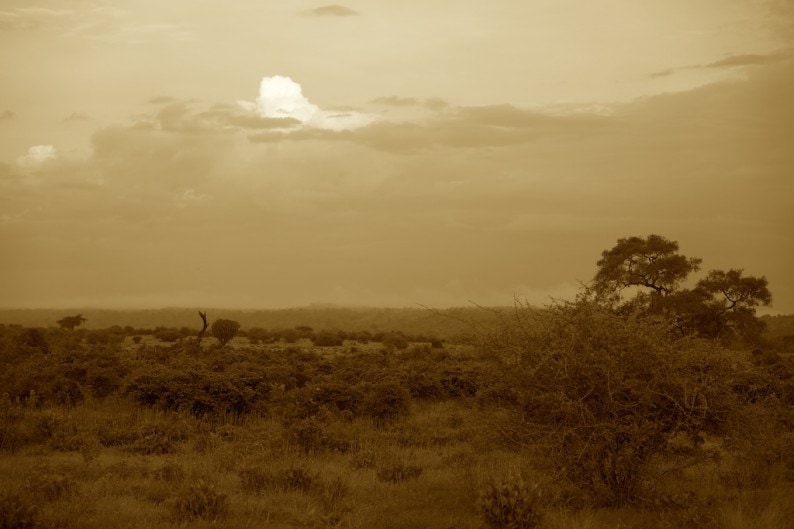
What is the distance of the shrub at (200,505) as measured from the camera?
868cm

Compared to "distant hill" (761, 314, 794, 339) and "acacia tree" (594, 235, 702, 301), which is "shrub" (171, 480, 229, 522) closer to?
"acacia tree" (594, 235, 702, 301)

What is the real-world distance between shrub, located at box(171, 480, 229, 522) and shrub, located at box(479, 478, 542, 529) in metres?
3.22

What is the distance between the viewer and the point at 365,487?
10.7 meters

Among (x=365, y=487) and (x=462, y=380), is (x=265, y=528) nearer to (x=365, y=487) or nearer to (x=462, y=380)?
(x=365, y=487)

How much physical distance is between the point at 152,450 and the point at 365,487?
501 cm

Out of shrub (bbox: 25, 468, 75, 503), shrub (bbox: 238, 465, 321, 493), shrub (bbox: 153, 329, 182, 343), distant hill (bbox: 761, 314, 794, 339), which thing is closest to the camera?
shrub (bbox: 25, 468, 75, 503)

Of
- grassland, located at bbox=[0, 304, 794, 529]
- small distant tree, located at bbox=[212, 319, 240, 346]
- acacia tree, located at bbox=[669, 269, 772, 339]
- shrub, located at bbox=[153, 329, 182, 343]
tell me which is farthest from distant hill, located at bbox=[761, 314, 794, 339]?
grassland, located at bbox=[0, 304, 794, 529]

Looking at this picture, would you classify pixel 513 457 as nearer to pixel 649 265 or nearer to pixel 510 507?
pixel 510 507

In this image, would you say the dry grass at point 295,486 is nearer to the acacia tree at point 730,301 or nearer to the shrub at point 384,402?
the shrub at point 384,402

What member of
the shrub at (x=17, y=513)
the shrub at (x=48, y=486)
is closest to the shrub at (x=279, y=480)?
the shrub at (x=48, y=486)

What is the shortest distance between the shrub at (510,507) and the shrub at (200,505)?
322cm

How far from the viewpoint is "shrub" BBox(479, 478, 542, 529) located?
27.0 feet

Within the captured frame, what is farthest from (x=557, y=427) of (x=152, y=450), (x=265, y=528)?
(x=152, y=450)

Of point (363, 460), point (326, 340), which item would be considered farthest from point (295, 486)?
point (326, 340)
